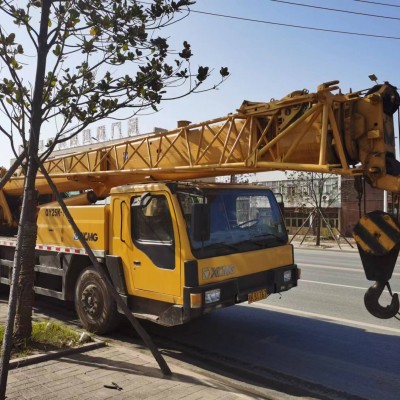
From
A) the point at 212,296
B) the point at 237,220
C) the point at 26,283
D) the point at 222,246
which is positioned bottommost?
the point at 212,296

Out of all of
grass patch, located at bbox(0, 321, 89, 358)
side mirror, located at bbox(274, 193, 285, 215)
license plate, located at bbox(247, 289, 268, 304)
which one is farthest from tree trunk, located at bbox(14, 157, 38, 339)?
side mirror, located at bbox(274, 193, 285, 215)

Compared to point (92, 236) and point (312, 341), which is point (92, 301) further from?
point (312, 341)

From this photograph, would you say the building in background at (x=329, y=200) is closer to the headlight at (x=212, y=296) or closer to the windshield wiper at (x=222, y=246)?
the windshield wiper at (x=222, y=246)

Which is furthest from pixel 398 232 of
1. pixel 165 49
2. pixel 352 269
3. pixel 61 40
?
pixel 352 269

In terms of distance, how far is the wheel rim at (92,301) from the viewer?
6099mm

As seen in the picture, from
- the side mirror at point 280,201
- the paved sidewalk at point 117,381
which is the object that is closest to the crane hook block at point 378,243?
the paved sidewalk at point 117,381

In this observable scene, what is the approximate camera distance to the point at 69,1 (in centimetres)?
392

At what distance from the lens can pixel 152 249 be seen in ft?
18.0

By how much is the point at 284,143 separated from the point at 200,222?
1377mm

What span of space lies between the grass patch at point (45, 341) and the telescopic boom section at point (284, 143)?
8.16 feet

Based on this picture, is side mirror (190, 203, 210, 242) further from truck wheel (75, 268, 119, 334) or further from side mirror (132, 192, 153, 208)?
truck wheel (75, 268, 119, 334)

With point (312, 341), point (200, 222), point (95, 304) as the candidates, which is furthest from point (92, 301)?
point (312, 341)

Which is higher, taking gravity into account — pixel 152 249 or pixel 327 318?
pixel 152 249

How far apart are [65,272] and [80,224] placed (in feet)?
2.66
